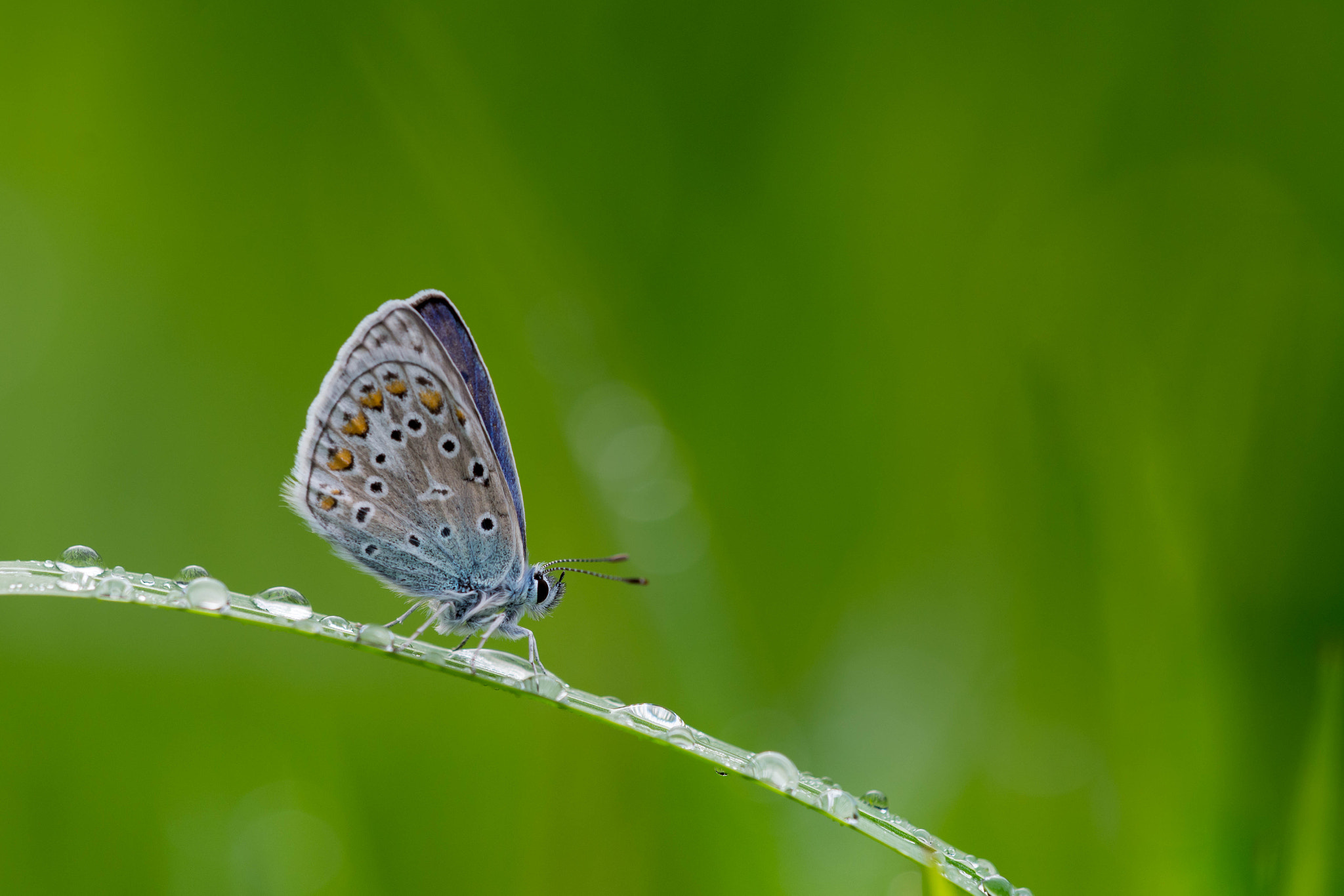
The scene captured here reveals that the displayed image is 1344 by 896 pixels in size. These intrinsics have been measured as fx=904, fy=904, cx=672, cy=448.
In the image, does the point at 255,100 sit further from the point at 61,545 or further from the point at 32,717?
the point at 32,717

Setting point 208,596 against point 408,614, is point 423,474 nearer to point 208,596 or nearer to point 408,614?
point 408,614

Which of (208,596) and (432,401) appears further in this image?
(432,401)

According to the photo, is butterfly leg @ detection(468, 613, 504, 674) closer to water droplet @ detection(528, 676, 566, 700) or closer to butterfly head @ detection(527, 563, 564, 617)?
butterfly head @ detection(527, 563, 564, 617)

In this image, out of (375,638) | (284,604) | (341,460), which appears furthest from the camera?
(341,460)

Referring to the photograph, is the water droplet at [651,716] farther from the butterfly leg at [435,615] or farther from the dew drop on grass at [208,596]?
the butterfly leg at [435,615]

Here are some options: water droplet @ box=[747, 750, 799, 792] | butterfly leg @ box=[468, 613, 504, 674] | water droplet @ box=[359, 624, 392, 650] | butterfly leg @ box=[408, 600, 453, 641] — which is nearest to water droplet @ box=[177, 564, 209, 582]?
water droplet @ box=[359, 624, 392, 650]

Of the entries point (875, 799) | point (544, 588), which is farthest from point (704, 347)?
point (875, 799)

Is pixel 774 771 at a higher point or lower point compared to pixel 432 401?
lower
